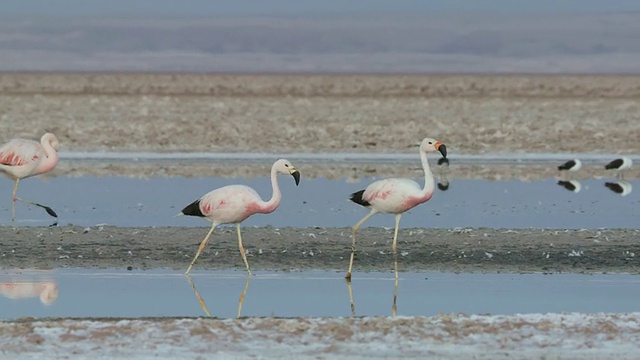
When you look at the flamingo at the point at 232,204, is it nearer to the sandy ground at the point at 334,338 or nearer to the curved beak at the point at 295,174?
the curved beak at the point at 295,174

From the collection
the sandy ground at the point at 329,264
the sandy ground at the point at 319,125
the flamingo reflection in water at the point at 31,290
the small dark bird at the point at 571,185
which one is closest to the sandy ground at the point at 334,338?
the sandy ground at the point at 329,264

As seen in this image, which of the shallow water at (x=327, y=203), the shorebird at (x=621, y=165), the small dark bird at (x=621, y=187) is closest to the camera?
the shallow water at (x=327, y=203)

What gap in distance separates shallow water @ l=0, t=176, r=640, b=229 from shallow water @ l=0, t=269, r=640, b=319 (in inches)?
139

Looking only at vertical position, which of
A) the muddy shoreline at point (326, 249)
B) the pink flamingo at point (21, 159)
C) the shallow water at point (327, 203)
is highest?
the pink flamingo at point (21, 159)

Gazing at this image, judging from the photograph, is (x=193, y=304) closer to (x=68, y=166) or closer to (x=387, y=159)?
(x=68, y=166)

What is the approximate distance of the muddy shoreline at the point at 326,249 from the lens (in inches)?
452

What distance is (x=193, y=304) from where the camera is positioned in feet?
30.6

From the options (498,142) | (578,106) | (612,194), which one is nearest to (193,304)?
(612,194)

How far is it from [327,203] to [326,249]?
14.9ft

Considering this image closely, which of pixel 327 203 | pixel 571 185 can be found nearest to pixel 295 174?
pixel 327 203

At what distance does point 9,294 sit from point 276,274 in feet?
7.26

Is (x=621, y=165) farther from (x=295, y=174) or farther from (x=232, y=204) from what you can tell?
(x=232, y=204)

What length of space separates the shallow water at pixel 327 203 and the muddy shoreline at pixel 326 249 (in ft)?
3.53

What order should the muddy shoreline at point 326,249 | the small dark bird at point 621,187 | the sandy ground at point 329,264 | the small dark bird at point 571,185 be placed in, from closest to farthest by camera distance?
1. the sandy ground at point 329,264
2. the muddy shoreline at point 326,249
3. the small dark bird at point 621,187
4. the small dark bird at point 571,185
